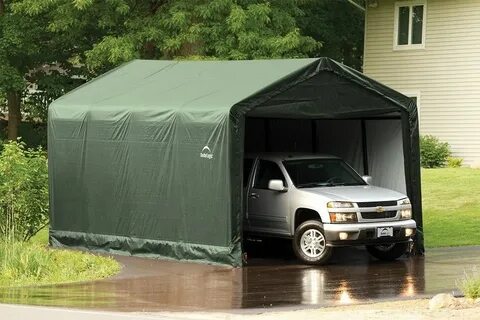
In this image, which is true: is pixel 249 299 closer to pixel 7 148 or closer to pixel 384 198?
pixel 384 198

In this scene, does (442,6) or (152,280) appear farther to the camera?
(442,6)

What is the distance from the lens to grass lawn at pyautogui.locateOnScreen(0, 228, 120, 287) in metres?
17.8

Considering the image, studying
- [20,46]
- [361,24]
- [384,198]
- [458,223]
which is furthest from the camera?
[361,24]

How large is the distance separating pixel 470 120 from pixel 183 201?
65.2 feet

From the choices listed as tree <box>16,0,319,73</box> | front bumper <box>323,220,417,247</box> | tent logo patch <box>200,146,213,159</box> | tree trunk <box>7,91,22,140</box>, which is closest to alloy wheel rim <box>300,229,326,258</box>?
front bumper <box>323,220,417,247</box>

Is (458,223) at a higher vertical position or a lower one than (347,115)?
lower

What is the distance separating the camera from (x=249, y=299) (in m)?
15.8

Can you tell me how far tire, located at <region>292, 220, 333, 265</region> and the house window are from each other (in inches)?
832

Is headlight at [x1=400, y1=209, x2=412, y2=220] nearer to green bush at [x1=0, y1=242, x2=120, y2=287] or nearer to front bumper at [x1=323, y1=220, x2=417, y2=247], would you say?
front bumper at [x1=323, y1=220, x2=417, y2=247]

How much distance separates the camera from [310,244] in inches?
789

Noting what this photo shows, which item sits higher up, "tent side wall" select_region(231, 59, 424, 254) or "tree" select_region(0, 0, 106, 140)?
"tree" select_region(0, 0, 106, 140)

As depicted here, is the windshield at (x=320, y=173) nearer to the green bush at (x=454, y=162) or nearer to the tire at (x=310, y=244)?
the tire at (x=310, y=244)

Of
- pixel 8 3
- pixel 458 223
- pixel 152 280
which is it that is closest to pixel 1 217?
A: pixel 152 280

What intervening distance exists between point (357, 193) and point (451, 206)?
28.8ft
